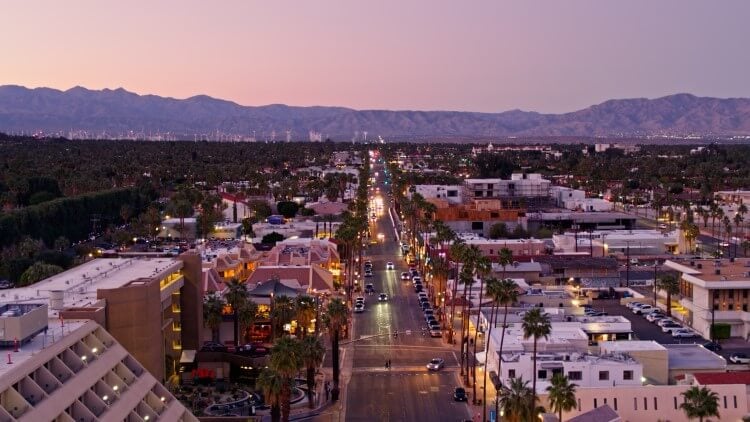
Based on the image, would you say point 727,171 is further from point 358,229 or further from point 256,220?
point 358,229

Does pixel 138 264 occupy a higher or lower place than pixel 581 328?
higher

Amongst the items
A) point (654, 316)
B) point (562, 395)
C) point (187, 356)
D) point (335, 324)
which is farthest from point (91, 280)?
point (654, 316)

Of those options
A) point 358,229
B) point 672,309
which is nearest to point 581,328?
point 672,309

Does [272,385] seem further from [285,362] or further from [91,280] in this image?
[91,280]

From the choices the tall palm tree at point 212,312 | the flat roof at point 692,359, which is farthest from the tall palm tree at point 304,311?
the flat roof at point 692,359

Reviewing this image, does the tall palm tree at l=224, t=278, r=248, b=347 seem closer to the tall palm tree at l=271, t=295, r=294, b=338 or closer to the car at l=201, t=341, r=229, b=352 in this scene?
the car at l=201, t=341, r=229, b=352

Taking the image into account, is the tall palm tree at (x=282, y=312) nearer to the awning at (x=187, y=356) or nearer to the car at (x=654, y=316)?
the awning at (x=187, y=356)

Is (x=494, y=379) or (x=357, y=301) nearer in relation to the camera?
(x=494, y=379)
